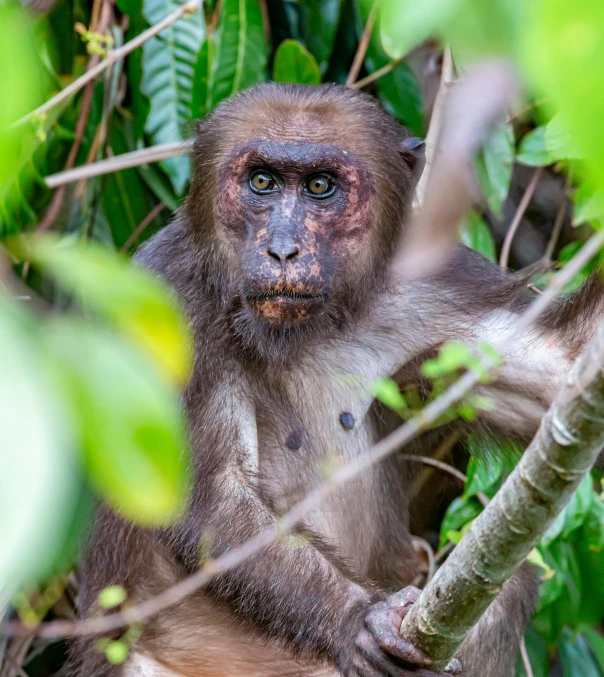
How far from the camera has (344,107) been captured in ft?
12.4

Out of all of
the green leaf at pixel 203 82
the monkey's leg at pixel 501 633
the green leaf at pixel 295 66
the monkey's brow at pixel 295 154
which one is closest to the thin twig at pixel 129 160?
the green leaf at pixel 203 82

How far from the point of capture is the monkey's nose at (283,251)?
312 centimetres

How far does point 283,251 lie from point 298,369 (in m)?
0.74

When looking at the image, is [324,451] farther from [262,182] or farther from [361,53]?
[361,53]

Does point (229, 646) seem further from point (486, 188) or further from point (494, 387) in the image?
point (486, 188)

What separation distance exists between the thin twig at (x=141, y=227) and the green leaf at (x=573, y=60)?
15.3 feet

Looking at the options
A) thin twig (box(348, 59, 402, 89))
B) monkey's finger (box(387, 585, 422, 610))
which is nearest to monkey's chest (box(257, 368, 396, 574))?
monkey's finger (box(387, 585, 422, 610))

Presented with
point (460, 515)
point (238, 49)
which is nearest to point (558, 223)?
point (460, 515)

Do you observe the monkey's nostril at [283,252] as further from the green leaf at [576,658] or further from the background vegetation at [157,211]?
the green leaf at [576,658]

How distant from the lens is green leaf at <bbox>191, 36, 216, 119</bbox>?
4781mm

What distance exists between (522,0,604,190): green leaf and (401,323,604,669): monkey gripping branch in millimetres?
728

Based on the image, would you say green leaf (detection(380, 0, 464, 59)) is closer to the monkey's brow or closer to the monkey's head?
the monkey's head

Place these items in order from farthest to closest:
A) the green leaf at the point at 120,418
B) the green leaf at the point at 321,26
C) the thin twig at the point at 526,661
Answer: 1. the green leaf at the point at 321,26
2. the thin twig at the point at 526,661
3. the green leaf at the point at 120,418

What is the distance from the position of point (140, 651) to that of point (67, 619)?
143 cm
